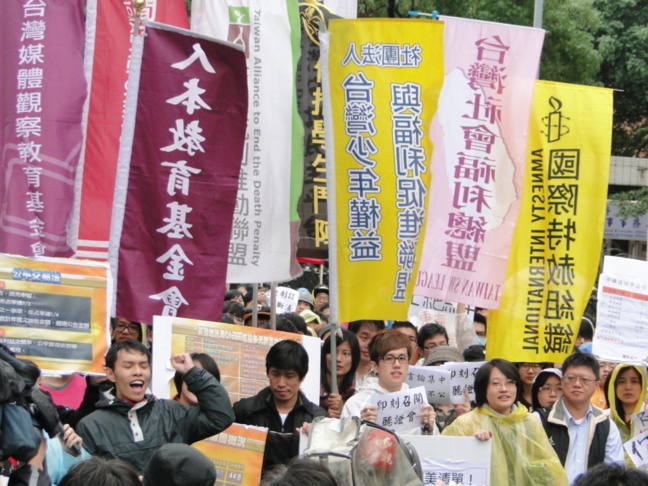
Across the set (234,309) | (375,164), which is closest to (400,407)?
(375,164)

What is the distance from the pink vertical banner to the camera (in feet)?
28.1

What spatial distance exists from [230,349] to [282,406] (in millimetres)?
699

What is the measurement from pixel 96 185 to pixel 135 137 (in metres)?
1.66

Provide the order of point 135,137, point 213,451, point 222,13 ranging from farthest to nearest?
point 222,13, point 135,137, point 213,451

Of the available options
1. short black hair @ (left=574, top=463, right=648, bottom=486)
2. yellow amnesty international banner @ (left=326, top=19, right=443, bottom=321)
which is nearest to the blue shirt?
yellow amnesty international banner @ (left=326, top=19, right=443, bottom=321)

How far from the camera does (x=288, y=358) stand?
21.3ft

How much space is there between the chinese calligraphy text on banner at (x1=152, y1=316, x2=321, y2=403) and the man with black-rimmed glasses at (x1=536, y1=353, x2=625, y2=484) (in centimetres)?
154

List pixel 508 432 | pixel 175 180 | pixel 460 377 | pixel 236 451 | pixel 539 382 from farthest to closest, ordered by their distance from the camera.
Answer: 1. pixel 539 382
2. pixel 460 377
3. pixel 175 180
4. pixel 508 432
5. pixel 236 451

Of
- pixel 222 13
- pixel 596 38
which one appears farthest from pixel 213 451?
pixel 596 38

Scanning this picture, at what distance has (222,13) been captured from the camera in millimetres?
8461

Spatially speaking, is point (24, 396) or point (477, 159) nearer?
point (24, 396)

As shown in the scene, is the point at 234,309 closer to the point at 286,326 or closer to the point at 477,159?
the point at 286,326

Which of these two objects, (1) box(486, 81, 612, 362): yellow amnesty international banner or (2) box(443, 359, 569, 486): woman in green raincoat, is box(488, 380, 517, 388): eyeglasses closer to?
(2) box(443, 359, 569, 486): woman in green raincoat

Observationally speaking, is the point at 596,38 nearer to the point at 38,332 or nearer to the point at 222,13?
the point at 222,13
